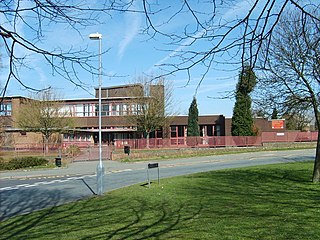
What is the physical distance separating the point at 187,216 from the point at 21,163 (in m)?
24.8

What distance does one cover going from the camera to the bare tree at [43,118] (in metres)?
44.0

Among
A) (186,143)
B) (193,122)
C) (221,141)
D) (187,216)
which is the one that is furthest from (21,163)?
(193,122)

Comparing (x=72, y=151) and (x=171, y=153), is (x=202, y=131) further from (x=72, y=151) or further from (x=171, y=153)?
(x=72, y=151)

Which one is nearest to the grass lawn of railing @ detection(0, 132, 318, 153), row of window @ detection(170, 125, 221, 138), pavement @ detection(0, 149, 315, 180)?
pavement @ detection(0, 149, 315, 180)

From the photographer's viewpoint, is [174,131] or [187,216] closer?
[187,216]

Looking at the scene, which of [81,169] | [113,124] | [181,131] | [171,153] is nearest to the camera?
[81,169]

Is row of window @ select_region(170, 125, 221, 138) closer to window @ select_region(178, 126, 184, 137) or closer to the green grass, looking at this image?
window @ select_region(178, 126, 184, 137)

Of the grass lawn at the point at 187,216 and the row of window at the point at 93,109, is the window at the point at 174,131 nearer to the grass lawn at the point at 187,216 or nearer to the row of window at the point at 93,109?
the row of window at the point at 93,109

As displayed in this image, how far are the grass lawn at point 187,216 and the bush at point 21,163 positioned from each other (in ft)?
61.1

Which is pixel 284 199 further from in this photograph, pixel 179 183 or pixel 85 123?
pixel 85 123

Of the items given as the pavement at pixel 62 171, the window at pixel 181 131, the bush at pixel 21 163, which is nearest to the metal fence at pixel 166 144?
the bush at pixel 21 163

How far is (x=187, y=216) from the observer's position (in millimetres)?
9258

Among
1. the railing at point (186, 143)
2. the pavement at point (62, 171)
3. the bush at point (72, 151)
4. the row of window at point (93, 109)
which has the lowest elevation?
the pavement at point (62, 171)

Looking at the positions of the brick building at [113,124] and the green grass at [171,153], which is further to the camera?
the brick building at [113,124]
